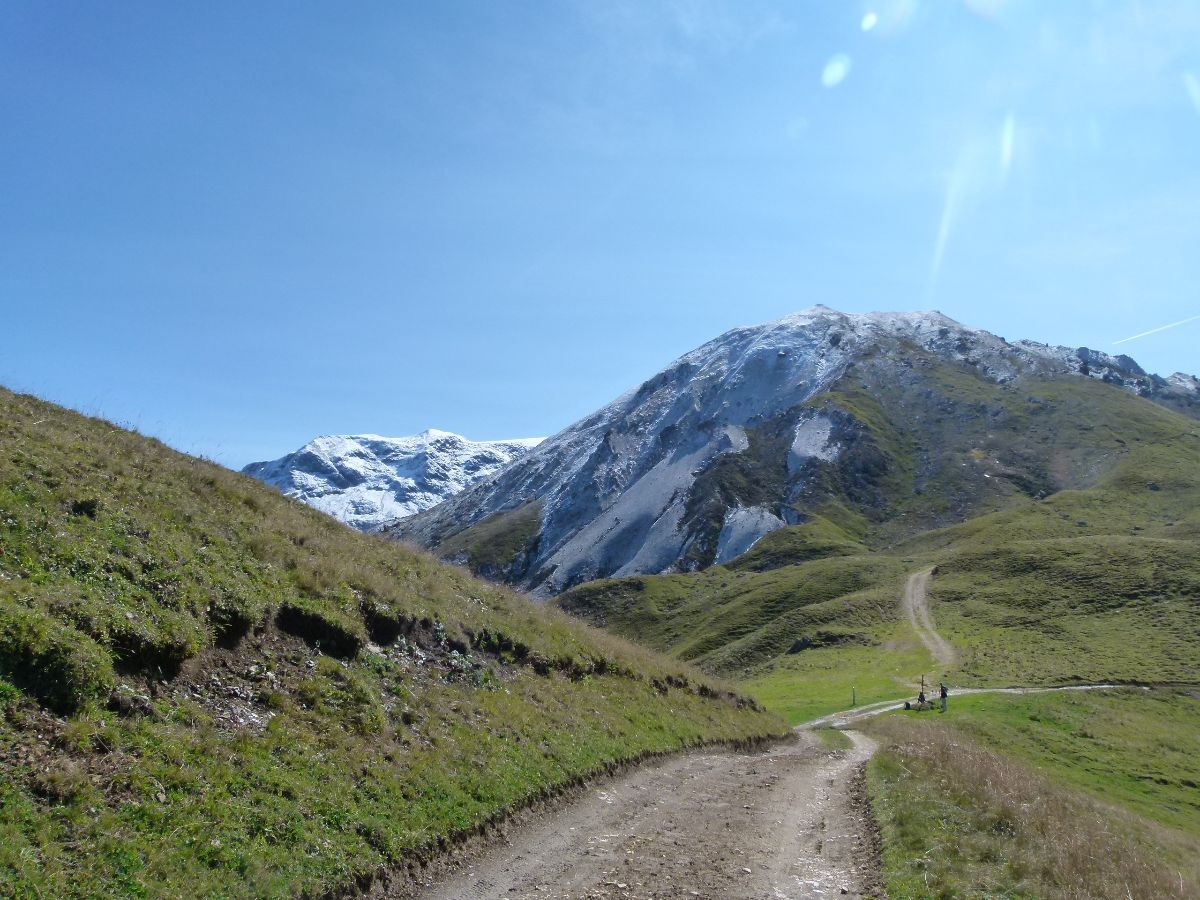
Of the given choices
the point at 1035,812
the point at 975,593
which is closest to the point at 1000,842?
the point at 1035,812

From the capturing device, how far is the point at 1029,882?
12.4m

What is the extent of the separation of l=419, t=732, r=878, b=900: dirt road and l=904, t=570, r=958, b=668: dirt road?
59.4 m

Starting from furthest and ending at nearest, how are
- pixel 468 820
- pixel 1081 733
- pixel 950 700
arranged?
pixel 950 700 → pixel 1081 733 → pixel 468 820

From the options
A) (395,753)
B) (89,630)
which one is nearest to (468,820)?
(395,753)

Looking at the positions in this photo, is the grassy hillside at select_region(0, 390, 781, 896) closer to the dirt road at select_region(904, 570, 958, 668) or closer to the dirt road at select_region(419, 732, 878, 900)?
the dirt road at select_region(419, 732, 878, 900)

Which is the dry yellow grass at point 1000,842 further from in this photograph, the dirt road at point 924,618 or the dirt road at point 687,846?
the dirt road at point 924,618

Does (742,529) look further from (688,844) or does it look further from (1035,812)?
(688,844)

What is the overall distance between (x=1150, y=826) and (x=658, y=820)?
21056 millimetres

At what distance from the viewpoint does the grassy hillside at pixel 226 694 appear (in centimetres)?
940

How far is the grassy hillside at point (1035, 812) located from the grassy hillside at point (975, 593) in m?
18.8

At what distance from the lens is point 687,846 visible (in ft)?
49.8

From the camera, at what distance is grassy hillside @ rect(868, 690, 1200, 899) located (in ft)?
42.8

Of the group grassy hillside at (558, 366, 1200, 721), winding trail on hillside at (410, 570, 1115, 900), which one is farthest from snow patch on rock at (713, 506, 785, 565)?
winding trail on hillside at (410, 570, 1115, 900)

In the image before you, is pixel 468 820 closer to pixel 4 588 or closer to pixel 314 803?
pixel 314 803
